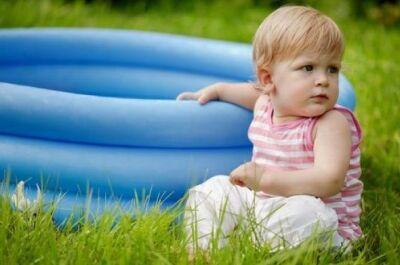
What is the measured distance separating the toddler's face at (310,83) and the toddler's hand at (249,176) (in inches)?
9.8

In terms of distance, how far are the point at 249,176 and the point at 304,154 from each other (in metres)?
0.20

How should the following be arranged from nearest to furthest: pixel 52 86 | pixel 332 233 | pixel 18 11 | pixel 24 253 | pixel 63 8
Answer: pixel 24 253, pixel 332 233, pixel 52 86, pixel 18 11, pixel 63 8

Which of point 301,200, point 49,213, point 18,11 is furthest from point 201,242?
point 18,11

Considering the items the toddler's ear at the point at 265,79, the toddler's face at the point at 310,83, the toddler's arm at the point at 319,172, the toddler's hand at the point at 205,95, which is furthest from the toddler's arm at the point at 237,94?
the toddler's arm at the point at 319,172

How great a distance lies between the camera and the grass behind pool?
2043 mm

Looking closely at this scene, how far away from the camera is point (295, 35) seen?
2.32m

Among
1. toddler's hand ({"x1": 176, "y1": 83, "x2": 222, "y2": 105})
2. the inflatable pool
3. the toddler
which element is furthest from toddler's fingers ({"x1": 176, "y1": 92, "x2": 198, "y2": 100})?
the toddler

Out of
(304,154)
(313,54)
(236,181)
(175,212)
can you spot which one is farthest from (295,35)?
(175,212)

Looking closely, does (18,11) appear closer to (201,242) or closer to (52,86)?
(52,86)

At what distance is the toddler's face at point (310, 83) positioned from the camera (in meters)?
2.31

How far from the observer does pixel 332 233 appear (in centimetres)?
218

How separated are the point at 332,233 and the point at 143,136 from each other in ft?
2.30

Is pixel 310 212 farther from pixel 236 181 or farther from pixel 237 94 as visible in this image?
pixel 237 94

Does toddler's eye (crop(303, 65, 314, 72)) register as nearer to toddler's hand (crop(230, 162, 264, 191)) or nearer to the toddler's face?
the toddler's face
